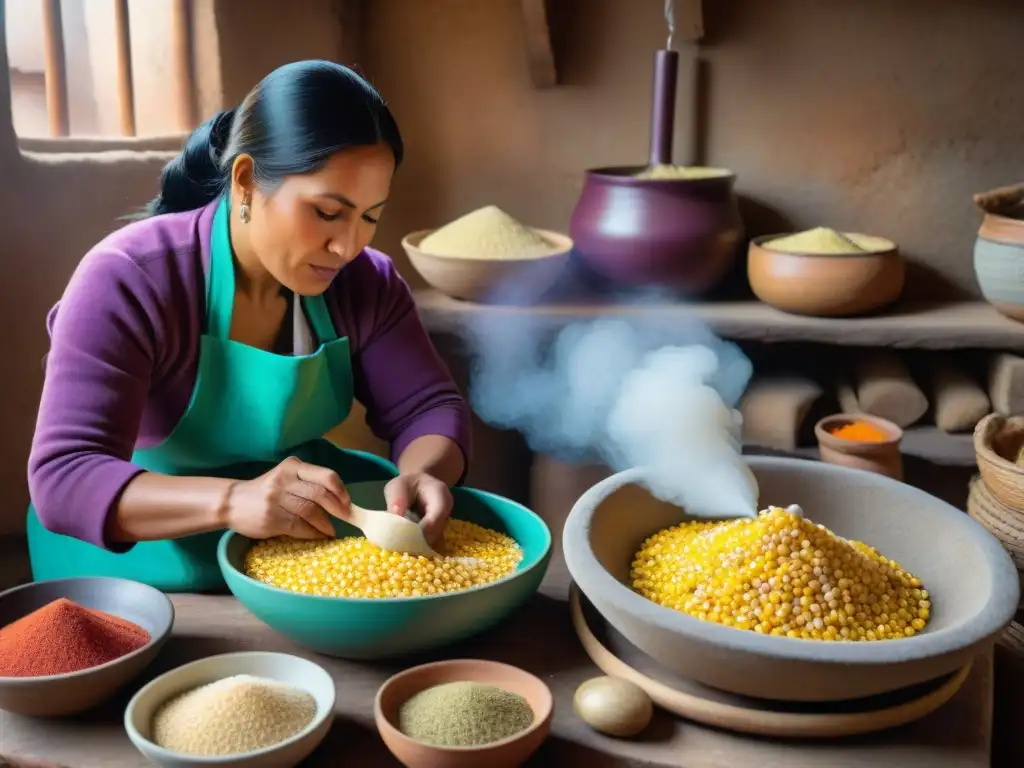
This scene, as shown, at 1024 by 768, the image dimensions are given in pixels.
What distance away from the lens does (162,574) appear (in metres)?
1.53

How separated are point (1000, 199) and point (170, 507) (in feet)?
7.09

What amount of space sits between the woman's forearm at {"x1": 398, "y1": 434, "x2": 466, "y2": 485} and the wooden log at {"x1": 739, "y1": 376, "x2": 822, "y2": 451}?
46.4 inches

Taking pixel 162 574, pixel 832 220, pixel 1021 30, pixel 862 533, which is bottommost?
pixel 162 574

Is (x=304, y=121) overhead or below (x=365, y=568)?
overhead

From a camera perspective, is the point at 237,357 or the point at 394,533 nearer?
the point at 394,533

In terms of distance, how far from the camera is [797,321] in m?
2.59

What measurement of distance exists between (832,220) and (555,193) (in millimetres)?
820

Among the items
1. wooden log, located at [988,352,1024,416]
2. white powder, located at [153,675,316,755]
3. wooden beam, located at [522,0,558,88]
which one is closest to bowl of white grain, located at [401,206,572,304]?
wooden beam, located at [522,0,558,88]

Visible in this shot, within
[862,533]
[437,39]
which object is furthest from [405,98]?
[862,533]

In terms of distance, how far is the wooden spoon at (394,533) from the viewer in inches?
50.3

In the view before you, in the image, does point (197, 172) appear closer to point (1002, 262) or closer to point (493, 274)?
point (493, 274)

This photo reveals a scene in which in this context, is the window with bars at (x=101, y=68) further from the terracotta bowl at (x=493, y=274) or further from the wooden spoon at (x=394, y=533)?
the wooden spoon at (x=394, y=533)

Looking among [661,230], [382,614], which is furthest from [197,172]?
[661,230]

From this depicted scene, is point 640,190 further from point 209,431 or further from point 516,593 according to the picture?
point 516,593
